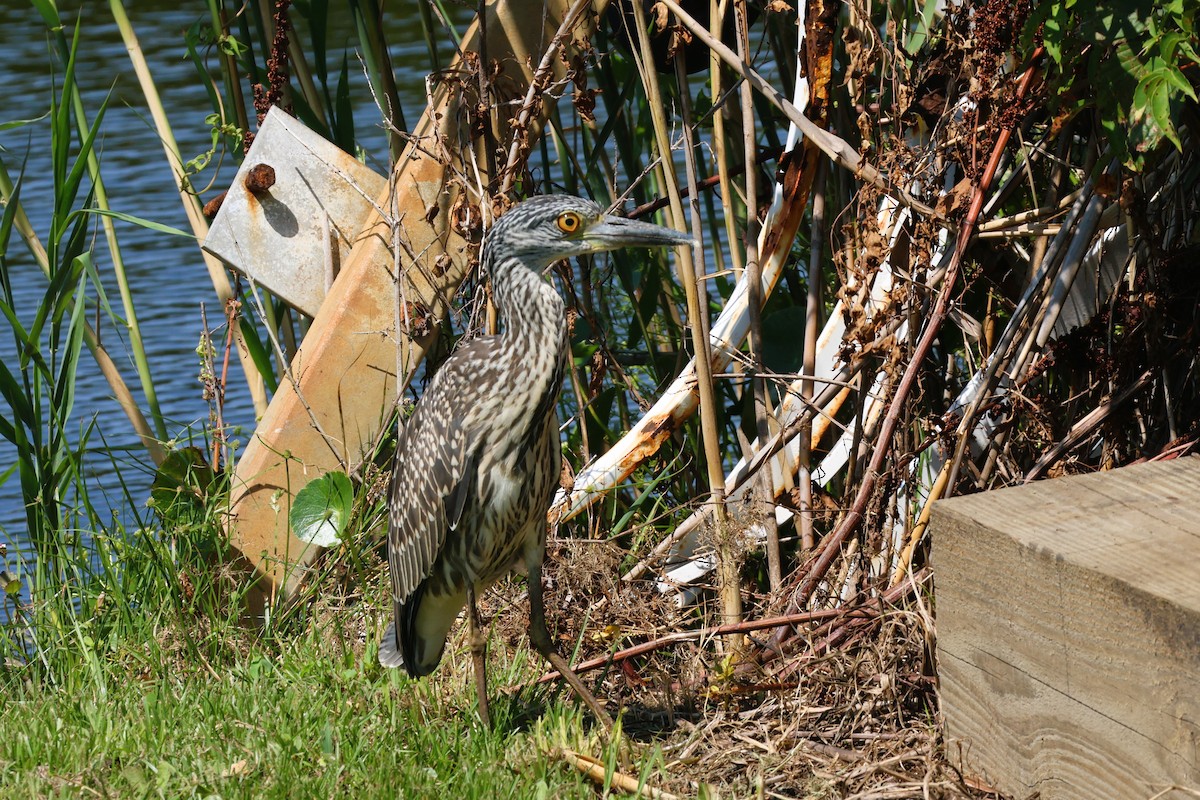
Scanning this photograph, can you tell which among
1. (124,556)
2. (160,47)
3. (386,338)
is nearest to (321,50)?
(386,338)

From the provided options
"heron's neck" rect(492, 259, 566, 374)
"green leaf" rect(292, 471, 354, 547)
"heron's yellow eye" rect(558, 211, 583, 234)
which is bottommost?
"green leaf" rect(292, 471, 354, 547)

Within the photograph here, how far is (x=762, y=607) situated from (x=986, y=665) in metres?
1.15

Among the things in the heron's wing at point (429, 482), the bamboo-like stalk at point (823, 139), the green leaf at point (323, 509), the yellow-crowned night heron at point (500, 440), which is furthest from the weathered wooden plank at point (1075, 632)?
the green leaf at point (323, 509)

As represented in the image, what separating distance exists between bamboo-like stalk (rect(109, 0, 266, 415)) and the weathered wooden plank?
269 centimetres

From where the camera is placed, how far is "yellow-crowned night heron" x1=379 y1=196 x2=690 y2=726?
3.65 meters

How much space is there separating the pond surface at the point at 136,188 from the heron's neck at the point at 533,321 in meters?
1.23

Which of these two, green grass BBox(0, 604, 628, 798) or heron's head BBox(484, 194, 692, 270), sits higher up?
heron's head BBox(484, 194, 692, 270)

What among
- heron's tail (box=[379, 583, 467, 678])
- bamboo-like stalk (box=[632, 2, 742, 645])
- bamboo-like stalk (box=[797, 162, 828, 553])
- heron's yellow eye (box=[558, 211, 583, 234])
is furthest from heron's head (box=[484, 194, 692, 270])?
heron's tail (box=[379, 583, 467, 678])

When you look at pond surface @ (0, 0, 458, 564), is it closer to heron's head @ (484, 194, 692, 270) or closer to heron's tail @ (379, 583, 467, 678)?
heron's tail @ (379, 583, 467, 678)

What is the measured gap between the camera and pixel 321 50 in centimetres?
455

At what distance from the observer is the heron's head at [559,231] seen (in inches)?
140

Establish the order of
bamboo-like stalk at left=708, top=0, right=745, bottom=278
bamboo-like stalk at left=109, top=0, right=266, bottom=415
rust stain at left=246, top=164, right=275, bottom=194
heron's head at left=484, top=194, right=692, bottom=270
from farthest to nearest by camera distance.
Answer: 1. bamboo-like stalk at left=109, top=0, right=266, bottom=415
2. rust stain at left=246, top=164, right=275, bottom=194
3. bamboo-like stalk at left=708, top=0, right=745, bottom=278
4. heron's head at left=484, top=194, right=692, bottom=270

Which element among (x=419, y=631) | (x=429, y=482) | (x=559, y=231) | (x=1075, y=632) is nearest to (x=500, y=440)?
(x=429, y=482)

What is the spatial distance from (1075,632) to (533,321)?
5.28 feet
